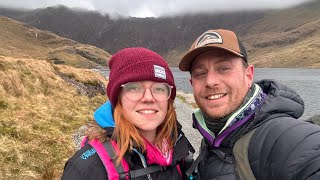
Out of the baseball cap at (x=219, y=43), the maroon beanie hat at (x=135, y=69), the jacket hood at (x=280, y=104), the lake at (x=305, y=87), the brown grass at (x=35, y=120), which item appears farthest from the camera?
the lake at (x=305, y=87)

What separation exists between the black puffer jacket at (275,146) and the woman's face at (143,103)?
2.42ft

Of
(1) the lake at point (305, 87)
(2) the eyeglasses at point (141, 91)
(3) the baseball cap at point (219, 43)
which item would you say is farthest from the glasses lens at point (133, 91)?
(1) the lake at point (305, 87)

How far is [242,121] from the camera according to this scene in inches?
135

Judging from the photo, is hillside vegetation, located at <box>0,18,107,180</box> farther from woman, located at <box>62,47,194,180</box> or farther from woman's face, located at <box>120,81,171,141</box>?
woman's face, located at <box>120,81,171,141</box>

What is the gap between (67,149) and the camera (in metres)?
11.2

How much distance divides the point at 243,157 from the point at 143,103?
1.36 metres

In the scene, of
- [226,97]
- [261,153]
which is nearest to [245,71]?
[226,97]

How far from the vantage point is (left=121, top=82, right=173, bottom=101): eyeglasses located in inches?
153

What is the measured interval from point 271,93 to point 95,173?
A: 6.78ft

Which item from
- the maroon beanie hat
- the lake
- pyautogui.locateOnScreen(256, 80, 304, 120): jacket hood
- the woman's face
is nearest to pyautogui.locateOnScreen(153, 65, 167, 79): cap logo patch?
the maroon beanie hat

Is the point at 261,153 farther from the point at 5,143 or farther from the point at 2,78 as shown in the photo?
the point at 2,78

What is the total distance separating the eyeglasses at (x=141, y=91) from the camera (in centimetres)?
390

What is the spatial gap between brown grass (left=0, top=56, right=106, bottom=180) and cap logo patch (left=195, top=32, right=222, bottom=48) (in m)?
6.33

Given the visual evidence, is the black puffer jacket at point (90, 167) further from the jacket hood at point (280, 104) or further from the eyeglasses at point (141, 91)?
the jacket hood at point (280, 104)
